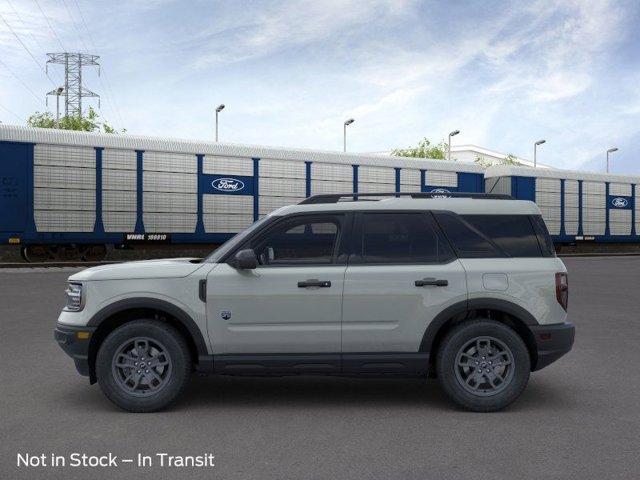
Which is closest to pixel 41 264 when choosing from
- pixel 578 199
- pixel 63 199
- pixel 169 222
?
pixel 63 199

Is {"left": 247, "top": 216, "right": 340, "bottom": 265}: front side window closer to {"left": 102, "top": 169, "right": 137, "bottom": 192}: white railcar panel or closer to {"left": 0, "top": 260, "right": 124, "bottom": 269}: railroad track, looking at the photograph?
{"left": 0, "top": 260, "right": 124, "bottom": 269}: railroad track

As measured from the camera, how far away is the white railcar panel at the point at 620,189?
36.0 m

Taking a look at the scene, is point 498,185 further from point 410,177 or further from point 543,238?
point 543,238

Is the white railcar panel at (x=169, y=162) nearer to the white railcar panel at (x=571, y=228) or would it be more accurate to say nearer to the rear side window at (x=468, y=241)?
the white railcar panel at (x=571, y=228)

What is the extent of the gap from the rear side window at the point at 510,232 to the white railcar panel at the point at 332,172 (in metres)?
21.2

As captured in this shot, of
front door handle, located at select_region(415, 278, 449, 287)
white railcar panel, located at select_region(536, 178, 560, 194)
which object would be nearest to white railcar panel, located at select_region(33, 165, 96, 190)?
front door handle, located at select_region(415, 278, 449, 287)

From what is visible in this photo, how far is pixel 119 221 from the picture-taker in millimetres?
23609

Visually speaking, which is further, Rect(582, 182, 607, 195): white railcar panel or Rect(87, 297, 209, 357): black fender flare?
Rect(582, 182, 607, 195): white railcar panel

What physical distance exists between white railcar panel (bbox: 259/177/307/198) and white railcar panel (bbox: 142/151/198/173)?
2697 mm

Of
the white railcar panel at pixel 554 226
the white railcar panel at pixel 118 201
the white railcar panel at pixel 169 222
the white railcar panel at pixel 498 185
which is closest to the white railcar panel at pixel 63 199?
the white railcar panel at pixel 118 201

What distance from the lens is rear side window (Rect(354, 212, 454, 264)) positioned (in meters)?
5.79

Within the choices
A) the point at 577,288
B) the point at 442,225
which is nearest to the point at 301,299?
the point at 442,225

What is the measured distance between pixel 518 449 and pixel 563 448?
307 mm

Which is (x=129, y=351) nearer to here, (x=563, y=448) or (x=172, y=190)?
(x=563, y=448)
